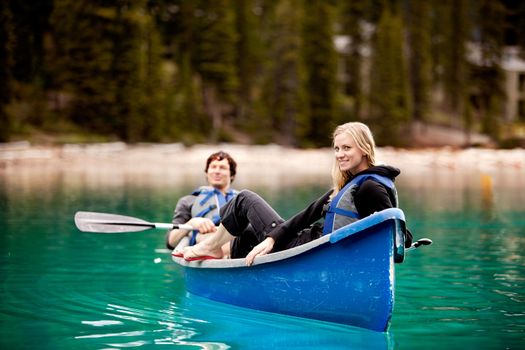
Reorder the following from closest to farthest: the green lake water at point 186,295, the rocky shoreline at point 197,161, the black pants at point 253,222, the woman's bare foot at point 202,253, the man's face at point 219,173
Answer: the green lake water at point 186,295 → the black pants at point 253,222 → the woman's bare foot at point 202,253 → the man's face at point 219,173 → the rocky shoreline at point 197,161

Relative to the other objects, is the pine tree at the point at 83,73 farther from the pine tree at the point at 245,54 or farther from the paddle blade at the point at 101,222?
the paddle blade at the point at 101,222

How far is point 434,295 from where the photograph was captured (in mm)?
8727

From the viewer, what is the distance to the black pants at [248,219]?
7.34m

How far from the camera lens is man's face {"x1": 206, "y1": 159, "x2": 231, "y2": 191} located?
8.67 metres

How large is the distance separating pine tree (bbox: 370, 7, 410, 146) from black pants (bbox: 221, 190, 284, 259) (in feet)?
155

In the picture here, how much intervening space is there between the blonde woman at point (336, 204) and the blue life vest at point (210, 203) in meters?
0.95

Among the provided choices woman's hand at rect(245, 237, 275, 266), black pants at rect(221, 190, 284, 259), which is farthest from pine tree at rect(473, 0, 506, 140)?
woman's hand at rect(245, 237, 275, 266)

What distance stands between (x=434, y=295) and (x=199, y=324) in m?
Answer: 2.54

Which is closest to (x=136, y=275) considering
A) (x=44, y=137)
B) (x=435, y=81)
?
→ (x=44, y=137)

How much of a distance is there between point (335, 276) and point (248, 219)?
3.44ft

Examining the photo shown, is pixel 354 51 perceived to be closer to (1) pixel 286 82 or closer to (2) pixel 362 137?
(1) pixel 286 82

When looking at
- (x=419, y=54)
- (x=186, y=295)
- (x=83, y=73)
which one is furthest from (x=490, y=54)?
(x=186, y=295)

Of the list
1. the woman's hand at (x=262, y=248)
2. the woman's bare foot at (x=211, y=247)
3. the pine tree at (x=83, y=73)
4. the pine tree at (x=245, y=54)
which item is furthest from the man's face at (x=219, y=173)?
the pine tree at (x=245, y=54)

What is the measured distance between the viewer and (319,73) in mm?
55062
